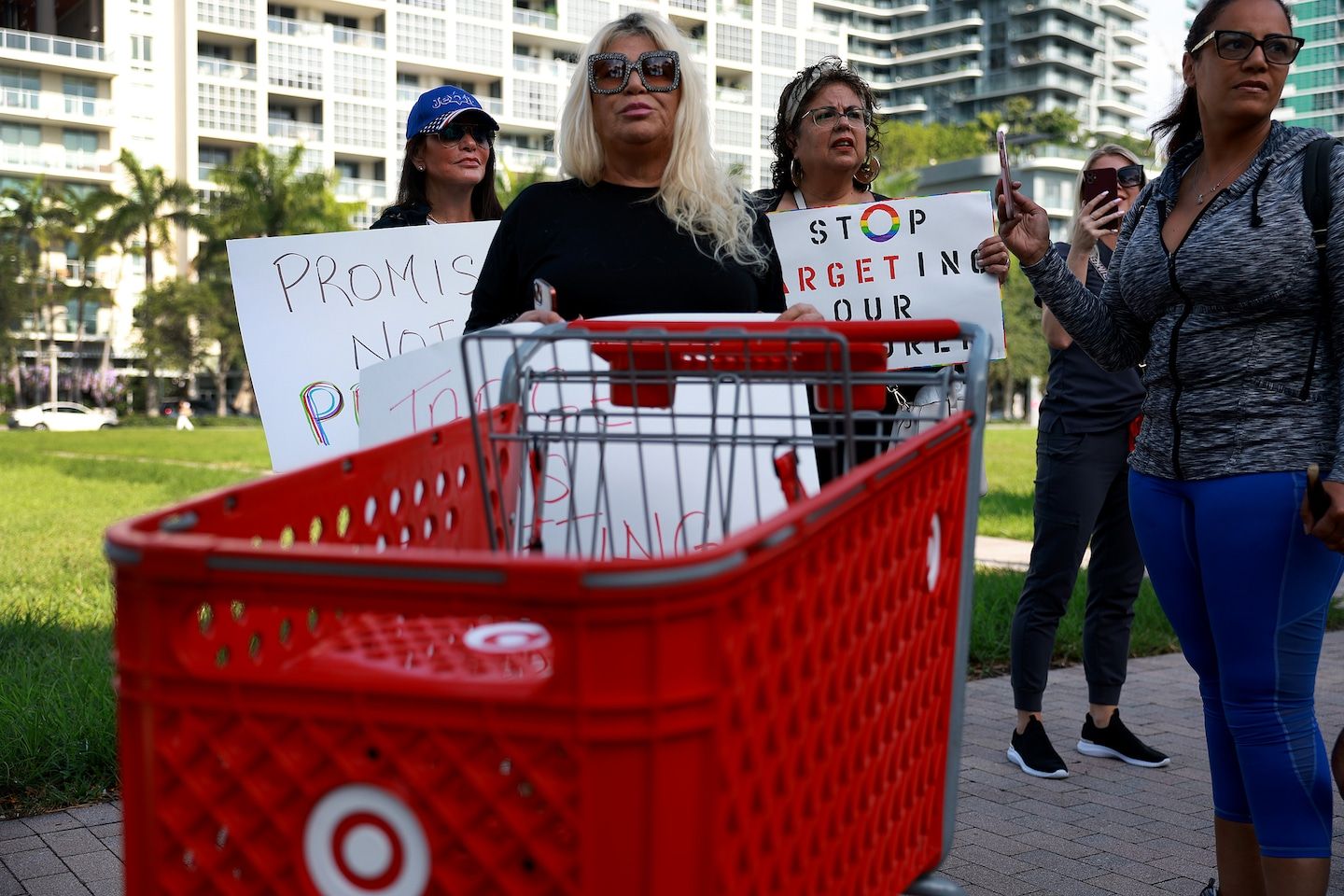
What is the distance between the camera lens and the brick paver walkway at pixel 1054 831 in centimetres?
367

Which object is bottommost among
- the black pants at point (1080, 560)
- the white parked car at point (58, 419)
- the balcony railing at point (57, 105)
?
the white parked car at point (58, 419)

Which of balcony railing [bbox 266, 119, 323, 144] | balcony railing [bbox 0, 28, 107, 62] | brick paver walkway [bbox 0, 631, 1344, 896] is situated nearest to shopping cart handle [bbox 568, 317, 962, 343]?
brick paver walkway [bbox 0, 631, 1344, 896]

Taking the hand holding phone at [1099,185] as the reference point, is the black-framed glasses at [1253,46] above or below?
above

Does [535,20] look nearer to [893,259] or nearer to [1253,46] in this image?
[893,259]

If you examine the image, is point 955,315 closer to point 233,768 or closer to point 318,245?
point 318,245

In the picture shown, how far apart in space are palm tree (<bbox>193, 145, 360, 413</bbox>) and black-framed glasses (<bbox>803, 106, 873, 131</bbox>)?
53.6 meters

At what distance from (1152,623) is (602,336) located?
18.9ft

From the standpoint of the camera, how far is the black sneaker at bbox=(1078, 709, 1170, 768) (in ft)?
16.1

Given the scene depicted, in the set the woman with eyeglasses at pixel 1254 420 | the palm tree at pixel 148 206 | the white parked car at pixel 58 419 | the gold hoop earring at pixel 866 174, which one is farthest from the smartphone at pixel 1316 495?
the palm tree at pixel 148 206

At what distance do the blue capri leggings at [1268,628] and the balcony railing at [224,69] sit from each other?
249ft

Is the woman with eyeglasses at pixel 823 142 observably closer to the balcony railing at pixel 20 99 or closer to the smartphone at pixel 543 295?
the smartphone at pixel 543 295

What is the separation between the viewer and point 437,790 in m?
1.52

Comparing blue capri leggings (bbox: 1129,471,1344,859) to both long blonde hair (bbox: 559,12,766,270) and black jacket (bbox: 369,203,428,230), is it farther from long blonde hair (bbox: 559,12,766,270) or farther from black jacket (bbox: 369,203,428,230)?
black jacket (bbox: 369,203,428,230)

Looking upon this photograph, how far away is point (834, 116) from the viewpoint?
4633 millimetres
